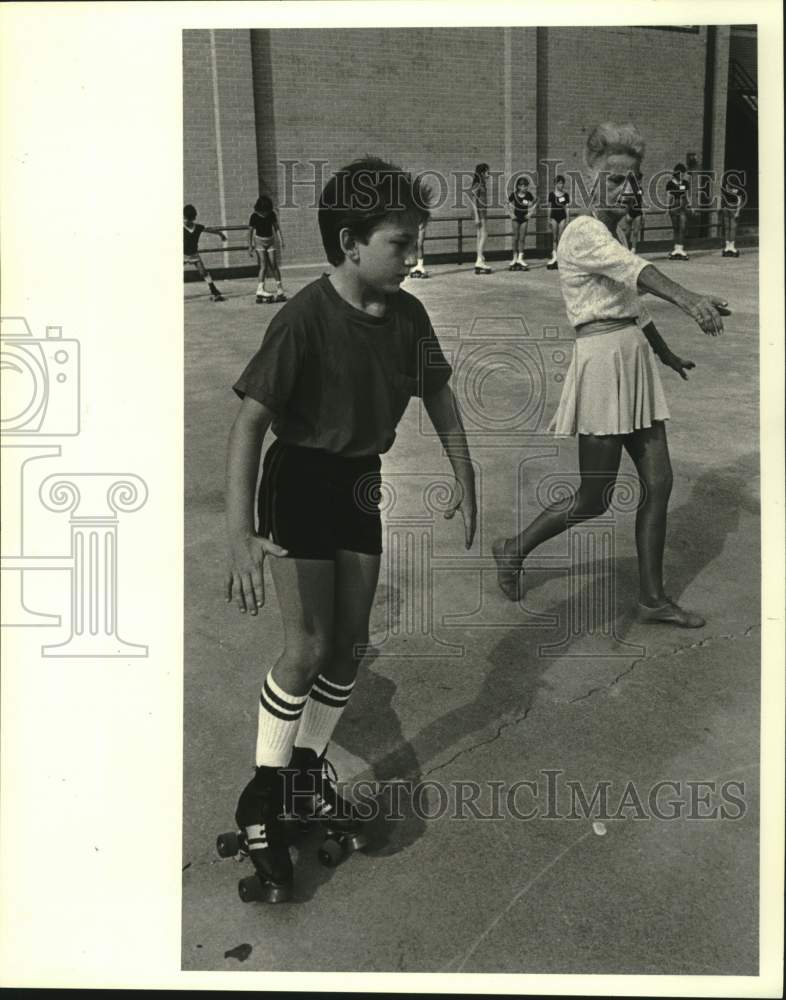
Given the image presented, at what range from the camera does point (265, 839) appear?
2.54 metres

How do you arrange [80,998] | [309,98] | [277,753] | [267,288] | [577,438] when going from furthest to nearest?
[309,98] → [267,288] → [577,438] → [80,998] → [277,753]

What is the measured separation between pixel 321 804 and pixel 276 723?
0.32m

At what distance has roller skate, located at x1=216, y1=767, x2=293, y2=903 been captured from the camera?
2.52 m

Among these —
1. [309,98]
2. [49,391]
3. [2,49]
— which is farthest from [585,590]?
[309,98]

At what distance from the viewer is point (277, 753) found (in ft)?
8.46

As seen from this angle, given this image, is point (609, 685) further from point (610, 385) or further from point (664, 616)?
point (610, 385)

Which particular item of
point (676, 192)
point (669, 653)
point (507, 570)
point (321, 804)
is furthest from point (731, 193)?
point (321, 804)

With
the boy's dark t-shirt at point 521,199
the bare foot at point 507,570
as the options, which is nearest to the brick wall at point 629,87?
the boy's dark t-shirt at point 521,199

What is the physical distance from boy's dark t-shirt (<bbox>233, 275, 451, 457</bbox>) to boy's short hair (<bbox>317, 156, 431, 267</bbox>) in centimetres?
13

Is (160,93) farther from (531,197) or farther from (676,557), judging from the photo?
(676,557)

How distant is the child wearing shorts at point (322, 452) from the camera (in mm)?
2383

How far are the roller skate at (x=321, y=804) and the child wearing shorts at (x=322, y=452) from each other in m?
0.06

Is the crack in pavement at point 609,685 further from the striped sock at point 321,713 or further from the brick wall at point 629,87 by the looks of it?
the brick wall at point 629,87

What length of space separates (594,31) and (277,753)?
2418mm
